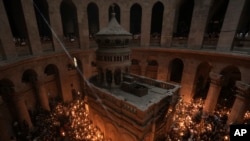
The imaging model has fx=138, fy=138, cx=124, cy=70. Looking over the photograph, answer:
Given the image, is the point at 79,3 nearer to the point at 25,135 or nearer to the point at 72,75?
the point at 72,75

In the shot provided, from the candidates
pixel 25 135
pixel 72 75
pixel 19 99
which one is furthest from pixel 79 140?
pixel 72 75

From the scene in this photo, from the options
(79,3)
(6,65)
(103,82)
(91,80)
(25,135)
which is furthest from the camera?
(79,3)

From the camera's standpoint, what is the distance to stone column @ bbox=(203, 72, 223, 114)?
42.6ft

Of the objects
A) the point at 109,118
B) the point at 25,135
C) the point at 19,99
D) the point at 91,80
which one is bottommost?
the point at 25,135

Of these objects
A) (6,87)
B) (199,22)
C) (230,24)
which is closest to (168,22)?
(199,22)

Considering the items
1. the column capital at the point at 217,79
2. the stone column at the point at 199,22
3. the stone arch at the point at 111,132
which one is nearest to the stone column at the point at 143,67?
the stone column at the point at 199,22

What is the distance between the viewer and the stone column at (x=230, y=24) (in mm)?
11289

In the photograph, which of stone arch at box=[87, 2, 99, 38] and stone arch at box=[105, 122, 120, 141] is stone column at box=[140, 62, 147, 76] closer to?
stone arch at box=[87, 2, 99, 38]

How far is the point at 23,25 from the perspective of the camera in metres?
12.3

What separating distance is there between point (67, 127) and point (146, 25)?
13969 mm

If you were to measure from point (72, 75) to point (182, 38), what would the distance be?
13829 millimetres

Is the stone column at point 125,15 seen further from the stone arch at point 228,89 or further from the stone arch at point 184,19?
the stone arch at point 228,89

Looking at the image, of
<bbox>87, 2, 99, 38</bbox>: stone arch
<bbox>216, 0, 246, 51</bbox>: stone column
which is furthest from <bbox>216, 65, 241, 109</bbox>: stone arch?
<bbox>87, 2, 99, 38</bbox>: stone arch

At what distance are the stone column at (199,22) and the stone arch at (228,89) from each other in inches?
151
